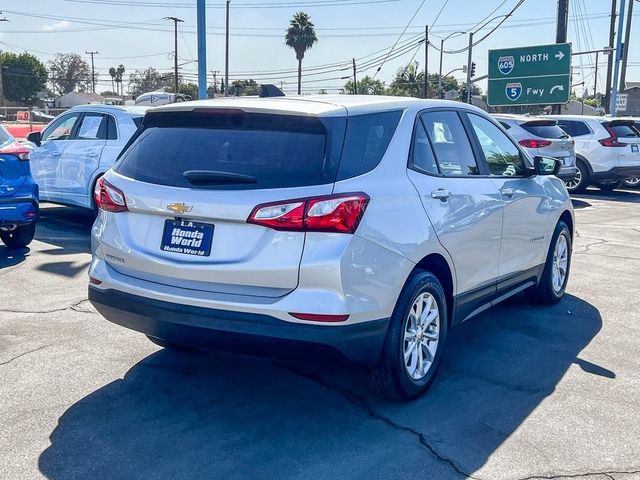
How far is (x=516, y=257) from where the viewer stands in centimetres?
548

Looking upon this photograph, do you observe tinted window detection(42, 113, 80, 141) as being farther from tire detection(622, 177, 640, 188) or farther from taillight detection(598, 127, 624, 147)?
tire detection(622, 177, 640, 188)

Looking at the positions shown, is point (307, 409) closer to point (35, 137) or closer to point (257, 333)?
point (257, 333)

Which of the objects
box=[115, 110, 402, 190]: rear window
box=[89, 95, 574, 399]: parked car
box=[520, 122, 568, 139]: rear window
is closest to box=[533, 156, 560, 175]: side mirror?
box=[89, 95, 574, 399]: parked car

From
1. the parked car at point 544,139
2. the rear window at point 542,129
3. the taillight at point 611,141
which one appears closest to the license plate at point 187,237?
the parked car at point 544,139

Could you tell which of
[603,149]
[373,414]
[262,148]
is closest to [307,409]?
[373,414]

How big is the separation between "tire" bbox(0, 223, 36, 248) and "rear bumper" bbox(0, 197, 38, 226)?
35 cm

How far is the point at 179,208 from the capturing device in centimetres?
371

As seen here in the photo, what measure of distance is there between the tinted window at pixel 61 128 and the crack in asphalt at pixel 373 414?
6.82m

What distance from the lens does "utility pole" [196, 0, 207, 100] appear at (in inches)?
A: 496

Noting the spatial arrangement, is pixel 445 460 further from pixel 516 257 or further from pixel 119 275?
pixel 516 257

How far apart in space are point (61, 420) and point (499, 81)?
27.3 metres

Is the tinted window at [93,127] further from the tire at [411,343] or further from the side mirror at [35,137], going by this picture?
the tire at [411,343]

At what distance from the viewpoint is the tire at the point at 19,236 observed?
815cm

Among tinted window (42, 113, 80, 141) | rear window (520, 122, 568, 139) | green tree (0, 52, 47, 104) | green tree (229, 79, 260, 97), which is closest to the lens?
tinted window (42, 113, 80, 141)
